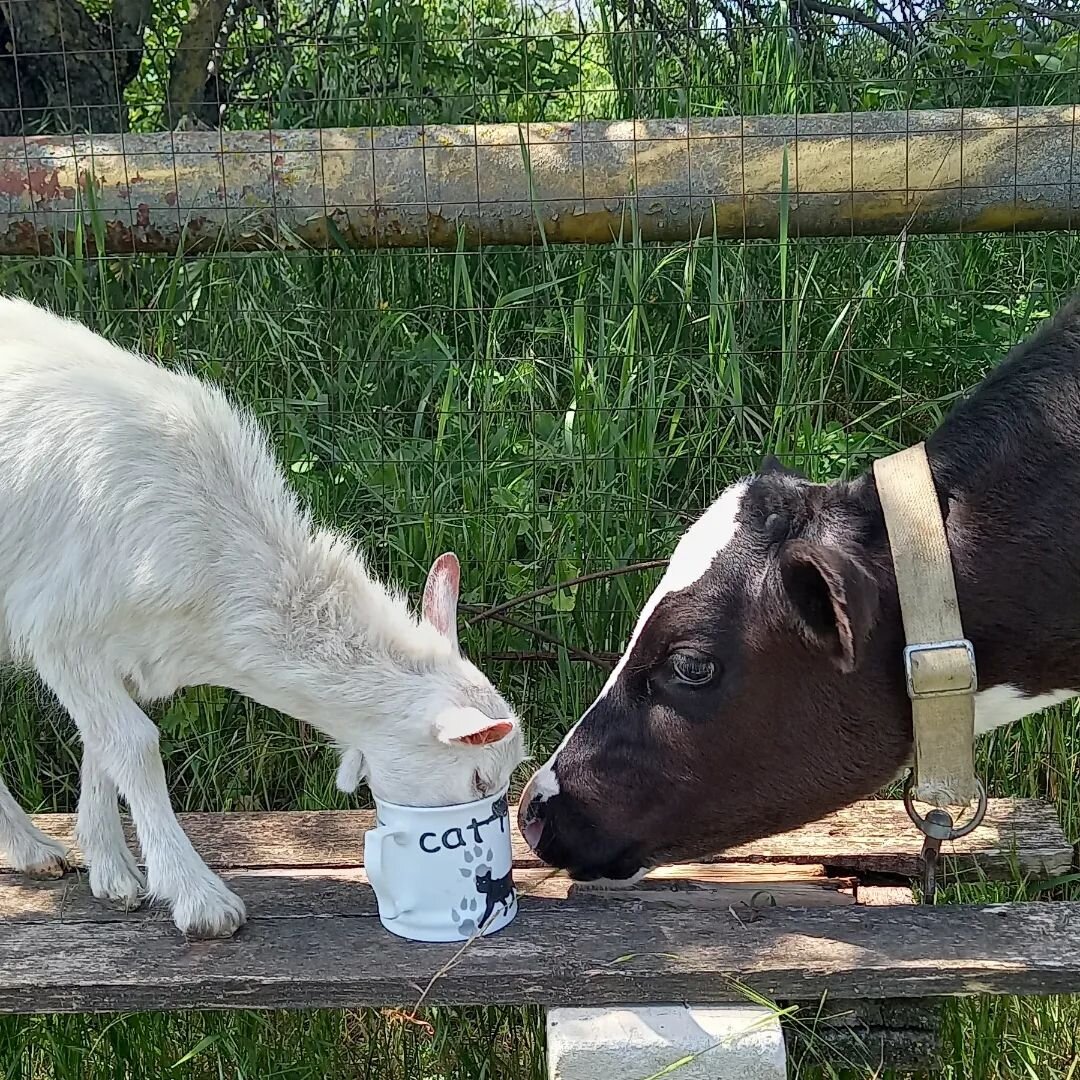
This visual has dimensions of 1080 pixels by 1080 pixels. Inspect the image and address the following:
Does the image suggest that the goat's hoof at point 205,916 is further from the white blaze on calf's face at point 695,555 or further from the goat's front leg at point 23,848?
the white blaze on calf's face at point 695,555

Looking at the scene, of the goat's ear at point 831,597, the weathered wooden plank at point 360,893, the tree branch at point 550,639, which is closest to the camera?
the goat's ear at point 831,597

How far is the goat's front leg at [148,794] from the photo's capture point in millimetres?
2668

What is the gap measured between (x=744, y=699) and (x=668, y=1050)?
2.22 ft

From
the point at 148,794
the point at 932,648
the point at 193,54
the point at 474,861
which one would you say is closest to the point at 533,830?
the point at 474,861

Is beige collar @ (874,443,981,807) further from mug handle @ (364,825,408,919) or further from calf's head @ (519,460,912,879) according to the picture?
mug handle @ (364,825,408,919)

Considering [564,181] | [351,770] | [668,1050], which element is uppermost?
[564,181]

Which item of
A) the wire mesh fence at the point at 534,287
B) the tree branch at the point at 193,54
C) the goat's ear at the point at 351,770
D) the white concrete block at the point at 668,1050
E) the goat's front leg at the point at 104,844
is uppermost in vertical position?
the tree branch at the point at 193,54

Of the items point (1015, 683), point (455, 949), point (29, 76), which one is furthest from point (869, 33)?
point (455, 949)

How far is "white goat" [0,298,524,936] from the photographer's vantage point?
8.75ft

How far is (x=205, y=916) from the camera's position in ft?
8.71

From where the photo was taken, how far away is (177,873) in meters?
2.67

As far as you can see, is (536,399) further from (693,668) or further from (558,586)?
(693,668)

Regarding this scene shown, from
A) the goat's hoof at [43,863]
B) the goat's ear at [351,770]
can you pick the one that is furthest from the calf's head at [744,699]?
the goat's hoof at [43,863]

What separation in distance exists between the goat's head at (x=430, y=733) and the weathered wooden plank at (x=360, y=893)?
33 centimetres
